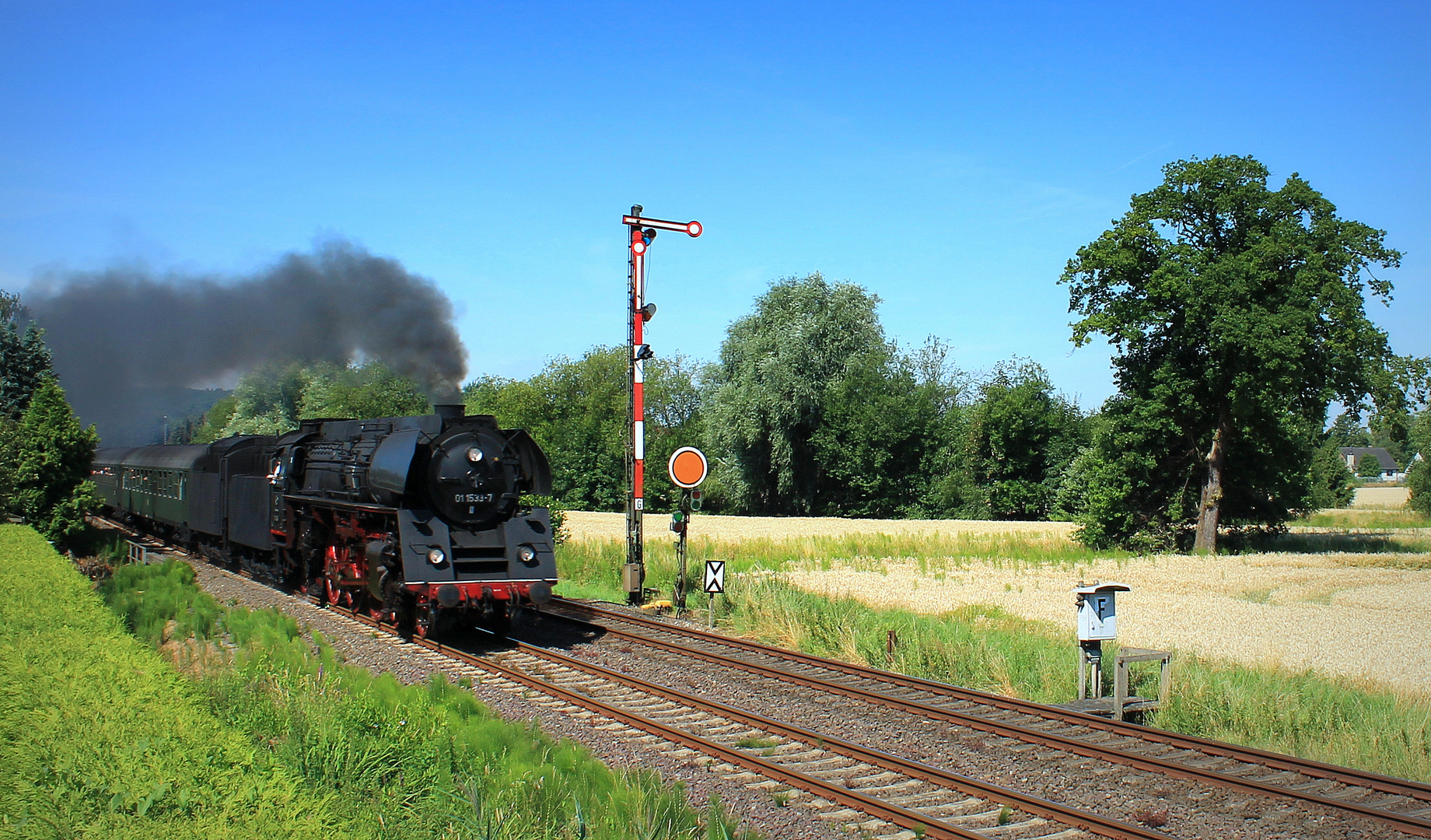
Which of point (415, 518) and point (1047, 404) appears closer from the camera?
point (415, 518)

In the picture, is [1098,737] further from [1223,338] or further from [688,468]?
[1223,338]

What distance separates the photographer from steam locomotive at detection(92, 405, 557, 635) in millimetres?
12258

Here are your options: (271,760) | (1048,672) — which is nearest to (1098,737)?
(1048,672)

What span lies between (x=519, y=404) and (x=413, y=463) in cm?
6028

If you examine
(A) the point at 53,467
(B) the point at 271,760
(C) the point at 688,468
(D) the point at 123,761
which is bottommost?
(B) the point at 271,760

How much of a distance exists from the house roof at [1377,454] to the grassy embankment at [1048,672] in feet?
470

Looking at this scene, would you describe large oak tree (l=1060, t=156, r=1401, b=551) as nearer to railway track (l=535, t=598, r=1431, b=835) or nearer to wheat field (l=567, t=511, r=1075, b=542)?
wheat field (l=567, t=511, r=1075, b=542)

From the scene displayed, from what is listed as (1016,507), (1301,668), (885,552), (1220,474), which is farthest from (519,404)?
(1301,668)

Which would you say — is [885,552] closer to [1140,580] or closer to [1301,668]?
[1140,580]

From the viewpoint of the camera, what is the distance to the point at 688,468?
52.2ft

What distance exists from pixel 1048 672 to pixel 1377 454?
15525 centimetres

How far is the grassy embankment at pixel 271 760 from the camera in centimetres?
416

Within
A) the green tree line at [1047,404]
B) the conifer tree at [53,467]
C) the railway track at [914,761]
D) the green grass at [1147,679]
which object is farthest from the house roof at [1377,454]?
the conifer tree at [53,467]

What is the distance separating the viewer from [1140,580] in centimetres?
2355
